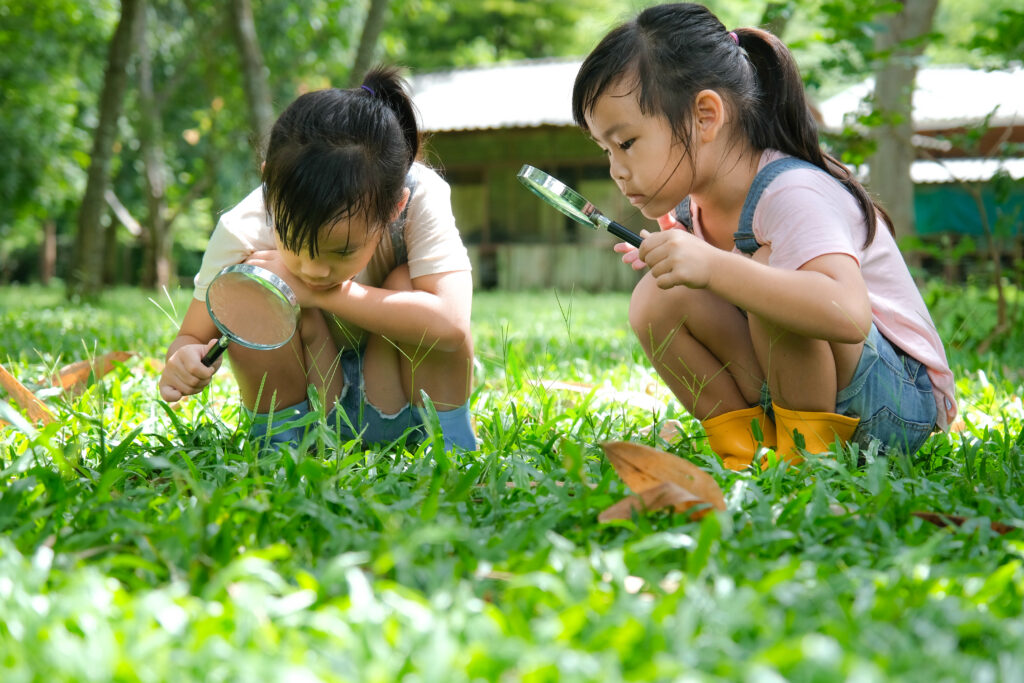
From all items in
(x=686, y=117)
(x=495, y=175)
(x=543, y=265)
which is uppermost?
(x=686, y=117)

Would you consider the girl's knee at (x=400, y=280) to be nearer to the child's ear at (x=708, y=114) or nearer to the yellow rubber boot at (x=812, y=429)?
the child's ear at (x=708, y=114)

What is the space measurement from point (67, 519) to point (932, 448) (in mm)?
1846

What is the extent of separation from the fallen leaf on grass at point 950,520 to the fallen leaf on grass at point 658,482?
336mm

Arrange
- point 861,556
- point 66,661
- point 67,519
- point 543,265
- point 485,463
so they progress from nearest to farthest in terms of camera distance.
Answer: point 66,661 < point 861,556 < point 67,519 < point 485,463 < point 543,265

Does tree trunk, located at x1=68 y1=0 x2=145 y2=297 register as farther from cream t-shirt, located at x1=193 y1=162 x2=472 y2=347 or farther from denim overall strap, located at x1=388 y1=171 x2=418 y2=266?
denim overall strap, located at x1=388 y1=171 x2=418 y2=266

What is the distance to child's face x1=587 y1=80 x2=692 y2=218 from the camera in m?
2.14

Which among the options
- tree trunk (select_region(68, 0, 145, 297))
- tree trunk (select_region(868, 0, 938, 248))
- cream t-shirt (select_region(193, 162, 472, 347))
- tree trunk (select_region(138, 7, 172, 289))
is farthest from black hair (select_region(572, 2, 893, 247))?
tree trunk (select_region(138, 7, 172, 289))

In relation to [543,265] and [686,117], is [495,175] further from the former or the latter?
[686,117]

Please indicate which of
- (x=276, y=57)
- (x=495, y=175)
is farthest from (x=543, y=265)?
(x=276, y=57)

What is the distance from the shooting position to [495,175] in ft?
53.2

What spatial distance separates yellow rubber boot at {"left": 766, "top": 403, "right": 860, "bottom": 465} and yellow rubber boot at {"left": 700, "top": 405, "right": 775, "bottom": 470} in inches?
3.1

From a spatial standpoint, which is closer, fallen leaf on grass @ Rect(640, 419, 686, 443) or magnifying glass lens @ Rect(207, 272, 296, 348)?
magnifying glass lens @ Rect(207, 272, 296, 348)

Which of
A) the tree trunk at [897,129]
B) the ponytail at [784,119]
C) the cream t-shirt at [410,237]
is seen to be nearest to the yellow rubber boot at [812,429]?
the ponytail at [784,119]

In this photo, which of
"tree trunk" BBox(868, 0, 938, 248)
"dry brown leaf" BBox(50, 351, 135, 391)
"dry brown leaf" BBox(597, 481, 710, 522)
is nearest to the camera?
"dry brown leaf" BBox(597, 481, 710, 522)
